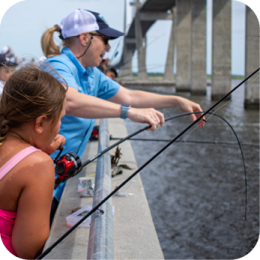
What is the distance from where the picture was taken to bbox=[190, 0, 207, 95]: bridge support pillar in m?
26.4

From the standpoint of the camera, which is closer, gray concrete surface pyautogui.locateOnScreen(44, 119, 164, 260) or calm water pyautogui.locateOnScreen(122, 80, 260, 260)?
gray concrete surface pyautogui.locateOnScreen(44, 119, 164, 260)

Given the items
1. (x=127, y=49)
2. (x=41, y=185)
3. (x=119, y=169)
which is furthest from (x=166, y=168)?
(x=127, y=49)

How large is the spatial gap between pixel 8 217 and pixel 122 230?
1.10 metres

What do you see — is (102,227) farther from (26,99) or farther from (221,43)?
(221,43)

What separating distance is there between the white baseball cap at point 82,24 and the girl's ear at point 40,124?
1280mm

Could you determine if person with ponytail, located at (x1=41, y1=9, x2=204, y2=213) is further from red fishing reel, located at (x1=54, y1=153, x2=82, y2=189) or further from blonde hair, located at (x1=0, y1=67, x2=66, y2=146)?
blonde hair, located at (x1=0, y1=67, x2=66, y2=146)

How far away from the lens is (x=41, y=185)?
1.33 metres

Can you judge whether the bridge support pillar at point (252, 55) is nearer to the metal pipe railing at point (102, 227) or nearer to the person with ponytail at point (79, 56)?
the person with ponytail at point (79, 56)

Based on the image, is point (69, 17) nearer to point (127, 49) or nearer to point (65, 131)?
point (65, 131)

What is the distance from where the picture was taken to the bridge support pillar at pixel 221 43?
23.6 m

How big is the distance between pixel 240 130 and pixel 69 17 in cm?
883

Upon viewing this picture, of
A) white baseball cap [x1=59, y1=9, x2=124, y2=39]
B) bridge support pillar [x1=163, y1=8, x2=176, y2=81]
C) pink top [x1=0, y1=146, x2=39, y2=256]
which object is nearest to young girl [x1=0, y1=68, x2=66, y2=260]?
pink top [x1=0, y1=146, x2=39, y2=256]

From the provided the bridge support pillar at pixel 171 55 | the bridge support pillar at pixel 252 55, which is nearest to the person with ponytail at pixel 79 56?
the bridge support pillar at pixel 252 55

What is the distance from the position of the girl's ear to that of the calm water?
1401 mm
